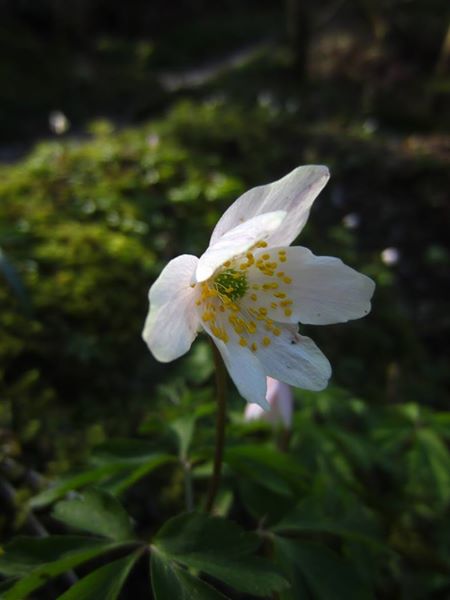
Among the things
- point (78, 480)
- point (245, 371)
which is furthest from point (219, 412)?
point (78, 480)

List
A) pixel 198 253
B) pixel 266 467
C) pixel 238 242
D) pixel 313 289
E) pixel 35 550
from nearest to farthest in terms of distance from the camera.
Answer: pixel 238 242 < pixel 35 550 < pixel 313 289 < pixel 266 467 < pixel 198 253

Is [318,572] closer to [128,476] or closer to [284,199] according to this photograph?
[128,476]

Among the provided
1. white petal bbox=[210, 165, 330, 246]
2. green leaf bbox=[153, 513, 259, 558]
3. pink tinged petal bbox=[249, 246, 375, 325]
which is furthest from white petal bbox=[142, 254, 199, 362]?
green leaf bbox=[153, 513, 259, 558]

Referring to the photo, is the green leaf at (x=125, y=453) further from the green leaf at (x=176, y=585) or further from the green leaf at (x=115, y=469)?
the green leaf at (x=176, y=585)

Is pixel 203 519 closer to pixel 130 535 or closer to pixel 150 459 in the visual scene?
pixel 130 535

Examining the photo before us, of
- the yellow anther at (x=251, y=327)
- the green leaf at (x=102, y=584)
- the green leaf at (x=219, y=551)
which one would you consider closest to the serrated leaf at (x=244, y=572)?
the green leaf at (x=219, y=551)

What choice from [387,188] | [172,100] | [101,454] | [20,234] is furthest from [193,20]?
[101,454]

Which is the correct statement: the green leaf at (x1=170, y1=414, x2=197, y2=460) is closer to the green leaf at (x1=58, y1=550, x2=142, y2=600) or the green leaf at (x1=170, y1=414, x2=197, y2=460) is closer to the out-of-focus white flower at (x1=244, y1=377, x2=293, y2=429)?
the out-of-focus white flower at (x1=244, y1=377, x2=293, y2=429)
